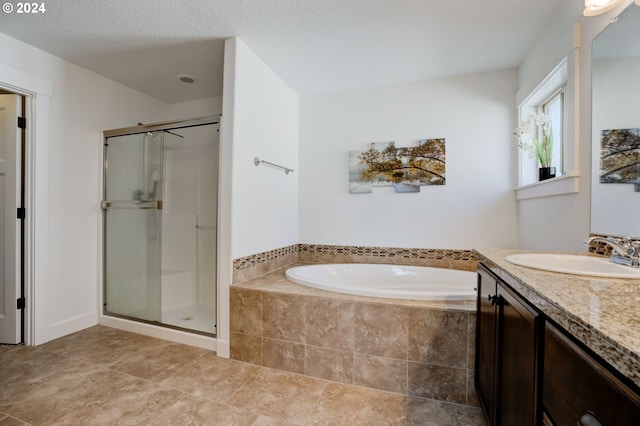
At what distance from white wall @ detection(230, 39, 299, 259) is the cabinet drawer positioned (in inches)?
73.2

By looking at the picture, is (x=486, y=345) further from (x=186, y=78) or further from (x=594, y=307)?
(x=186, y=78)

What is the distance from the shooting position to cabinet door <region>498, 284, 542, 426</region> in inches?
30.6

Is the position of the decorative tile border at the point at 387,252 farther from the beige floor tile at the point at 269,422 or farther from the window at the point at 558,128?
the beige floor tile at the point at 269,422

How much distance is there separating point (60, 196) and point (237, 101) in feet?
5.58

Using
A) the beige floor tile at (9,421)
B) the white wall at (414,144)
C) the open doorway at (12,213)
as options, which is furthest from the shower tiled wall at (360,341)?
the open doorway at (12,213)

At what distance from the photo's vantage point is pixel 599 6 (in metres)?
1.33

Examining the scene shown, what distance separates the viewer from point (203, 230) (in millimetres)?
3115

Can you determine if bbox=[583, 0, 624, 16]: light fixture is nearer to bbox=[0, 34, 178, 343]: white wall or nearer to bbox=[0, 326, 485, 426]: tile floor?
bbox=[0, 326, 485, 426]: tile floor

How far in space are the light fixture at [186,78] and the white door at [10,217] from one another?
3.87 feet

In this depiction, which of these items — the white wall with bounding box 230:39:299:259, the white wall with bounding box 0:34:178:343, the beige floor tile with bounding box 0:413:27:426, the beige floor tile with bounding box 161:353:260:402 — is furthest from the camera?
the white wall with bounding box 0:34:178:343

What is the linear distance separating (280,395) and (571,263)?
64.1 inches

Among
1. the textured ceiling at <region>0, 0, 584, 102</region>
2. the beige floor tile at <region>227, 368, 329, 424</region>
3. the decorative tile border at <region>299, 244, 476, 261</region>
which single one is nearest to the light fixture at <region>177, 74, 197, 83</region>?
the textured ceiling at <region>0, 0, 584, 102</region>

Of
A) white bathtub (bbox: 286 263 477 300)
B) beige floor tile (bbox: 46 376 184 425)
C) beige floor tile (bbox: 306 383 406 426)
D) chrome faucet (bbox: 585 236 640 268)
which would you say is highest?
chrome faucet (bbox: 585 236 640 268)

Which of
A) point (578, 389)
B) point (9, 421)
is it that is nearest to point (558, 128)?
point (578, 389)
